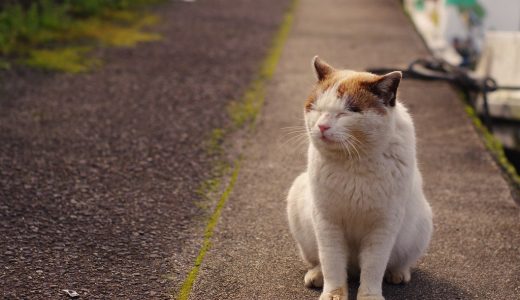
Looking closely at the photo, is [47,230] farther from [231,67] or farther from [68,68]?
[231,67]

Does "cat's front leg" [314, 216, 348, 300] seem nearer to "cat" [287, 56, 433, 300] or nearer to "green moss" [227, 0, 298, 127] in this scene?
"cat" [287, 56, 433, 300]

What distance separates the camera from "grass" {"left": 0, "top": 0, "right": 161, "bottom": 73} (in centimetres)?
741

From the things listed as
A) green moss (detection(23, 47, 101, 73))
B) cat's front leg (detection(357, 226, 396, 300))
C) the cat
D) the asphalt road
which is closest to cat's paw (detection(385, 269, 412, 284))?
the cat

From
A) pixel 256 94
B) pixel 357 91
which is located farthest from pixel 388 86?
pixel 256 94

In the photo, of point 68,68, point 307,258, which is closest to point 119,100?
point 68,68

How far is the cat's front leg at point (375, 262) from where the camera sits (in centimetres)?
341

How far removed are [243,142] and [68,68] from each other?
7.74ft

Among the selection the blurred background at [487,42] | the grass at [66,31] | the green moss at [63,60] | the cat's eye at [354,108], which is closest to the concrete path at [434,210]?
the blurred background at [487,42]

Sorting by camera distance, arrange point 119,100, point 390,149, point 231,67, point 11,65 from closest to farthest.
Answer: point 390,149, point 119,100, point 11,65, point 231,67

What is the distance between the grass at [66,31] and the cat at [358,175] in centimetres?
437

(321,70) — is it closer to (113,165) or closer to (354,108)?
(354,108)

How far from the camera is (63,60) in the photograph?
7457 millimetres

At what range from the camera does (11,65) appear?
7.08 meters

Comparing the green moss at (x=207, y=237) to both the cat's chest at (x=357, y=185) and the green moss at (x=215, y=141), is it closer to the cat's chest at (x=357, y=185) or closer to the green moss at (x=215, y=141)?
the green moss at (x=215, y=141)
